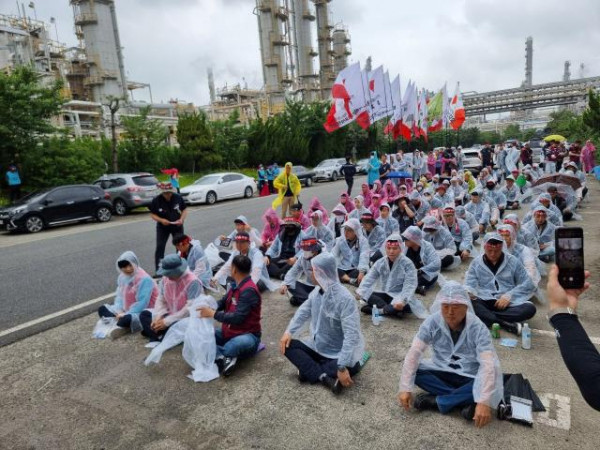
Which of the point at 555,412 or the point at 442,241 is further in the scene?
the point at 442,241

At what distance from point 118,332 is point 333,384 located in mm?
2792

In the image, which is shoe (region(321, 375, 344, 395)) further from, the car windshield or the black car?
the car windshield

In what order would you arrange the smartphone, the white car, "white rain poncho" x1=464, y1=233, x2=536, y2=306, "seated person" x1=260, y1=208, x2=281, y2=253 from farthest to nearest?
the white car, "seated person" x1=260, y1=208, x2=281, y2=253, "white rain poncho" x1=464, y1=233, x2=536, y2=306, the smartphone

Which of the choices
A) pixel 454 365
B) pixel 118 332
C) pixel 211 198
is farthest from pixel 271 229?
pixel 211 198

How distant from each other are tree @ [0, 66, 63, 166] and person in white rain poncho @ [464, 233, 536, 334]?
1623cm

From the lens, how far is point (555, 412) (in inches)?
123

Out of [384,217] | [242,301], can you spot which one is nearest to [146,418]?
[242,301]

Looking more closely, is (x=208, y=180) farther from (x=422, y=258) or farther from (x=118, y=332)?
(x=118, y=332)

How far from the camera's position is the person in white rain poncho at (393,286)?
5031mm

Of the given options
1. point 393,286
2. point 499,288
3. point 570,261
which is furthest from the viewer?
point 393,286

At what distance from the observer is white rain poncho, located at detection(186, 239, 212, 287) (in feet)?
19.7

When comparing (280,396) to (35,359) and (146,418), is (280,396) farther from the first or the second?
(35,359)

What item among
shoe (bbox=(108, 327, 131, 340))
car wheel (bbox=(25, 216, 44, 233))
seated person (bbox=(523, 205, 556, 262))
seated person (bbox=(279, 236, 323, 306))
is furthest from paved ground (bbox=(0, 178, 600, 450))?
car wheel (bbox=(25, 216, 44, 233))

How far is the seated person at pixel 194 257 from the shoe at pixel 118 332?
1225mm
